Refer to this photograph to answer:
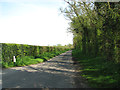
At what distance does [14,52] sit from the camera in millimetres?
14367

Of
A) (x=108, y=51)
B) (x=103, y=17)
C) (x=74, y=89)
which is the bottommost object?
(x=74, y=89)

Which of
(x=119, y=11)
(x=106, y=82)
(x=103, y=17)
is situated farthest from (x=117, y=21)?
(x=106, y=82)

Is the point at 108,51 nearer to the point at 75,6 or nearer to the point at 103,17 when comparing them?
the point at 103,17

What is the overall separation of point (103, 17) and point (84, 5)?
9.26 m

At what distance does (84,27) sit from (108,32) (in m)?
12.0

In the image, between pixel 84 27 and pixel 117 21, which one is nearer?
pixel 117 21

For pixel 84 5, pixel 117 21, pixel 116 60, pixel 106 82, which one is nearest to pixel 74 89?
pixel 106 82

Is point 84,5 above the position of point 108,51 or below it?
above

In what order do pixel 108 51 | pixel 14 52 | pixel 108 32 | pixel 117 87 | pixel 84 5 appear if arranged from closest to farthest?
pixel 117 87 → pixel 108 32 → pixel 108 51 → pixel 14 52 → pixel 84 5

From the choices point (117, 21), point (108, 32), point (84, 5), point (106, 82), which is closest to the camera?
point (106, 82)

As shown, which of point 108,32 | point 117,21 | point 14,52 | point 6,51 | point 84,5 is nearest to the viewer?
point 117,21

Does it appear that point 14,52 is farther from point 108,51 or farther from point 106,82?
point 106,82

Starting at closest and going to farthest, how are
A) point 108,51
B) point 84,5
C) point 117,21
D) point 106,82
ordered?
1. point 106,82
2. point 117,21
3. point 108,51
4. point 84,5

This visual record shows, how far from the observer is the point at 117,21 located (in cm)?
802
